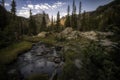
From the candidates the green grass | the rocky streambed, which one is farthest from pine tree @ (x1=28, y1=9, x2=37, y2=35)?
the rocky streambed

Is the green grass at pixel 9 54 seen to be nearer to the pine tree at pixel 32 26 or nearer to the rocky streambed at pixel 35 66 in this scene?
the rocky streambed at pixel 35 66

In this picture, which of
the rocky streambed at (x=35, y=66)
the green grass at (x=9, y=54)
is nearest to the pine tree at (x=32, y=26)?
the green grass at (x=9, y=54)

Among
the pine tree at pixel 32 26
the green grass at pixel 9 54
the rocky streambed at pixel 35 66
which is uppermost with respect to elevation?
the pine tree at pixel 32 26

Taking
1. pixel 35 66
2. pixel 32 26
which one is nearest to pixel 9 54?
pixel 35 66

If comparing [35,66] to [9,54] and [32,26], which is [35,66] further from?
[32,26]

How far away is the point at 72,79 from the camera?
485 inches

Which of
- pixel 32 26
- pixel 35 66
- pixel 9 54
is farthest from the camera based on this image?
pixel 32 26

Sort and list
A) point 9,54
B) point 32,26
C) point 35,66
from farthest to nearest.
Answer: 1. point 32,26
2. point 9,54
3. point 35,66

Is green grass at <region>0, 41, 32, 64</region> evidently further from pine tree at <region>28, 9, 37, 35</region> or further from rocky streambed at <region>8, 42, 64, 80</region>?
pine tree at <region>28, 9, 37, 35</region>

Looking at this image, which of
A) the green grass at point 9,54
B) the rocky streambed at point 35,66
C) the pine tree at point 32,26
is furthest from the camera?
the pine tree at point 32,26

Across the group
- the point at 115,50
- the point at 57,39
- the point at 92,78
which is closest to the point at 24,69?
the point at 92,78

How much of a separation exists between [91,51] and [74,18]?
73.0 meters

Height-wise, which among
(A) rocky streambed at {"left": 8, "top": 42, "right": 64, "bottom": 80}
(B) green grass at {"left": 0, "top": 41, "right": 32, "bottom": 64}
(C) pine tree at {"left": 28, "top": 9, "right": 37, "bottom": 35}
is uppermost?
(C) pine tree at {"left": 28, "top": 9, "right": 37, "bottom": 35}

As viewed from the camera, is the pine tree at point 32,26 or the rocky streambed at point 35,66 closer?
the rocky streambed at point 35,66
